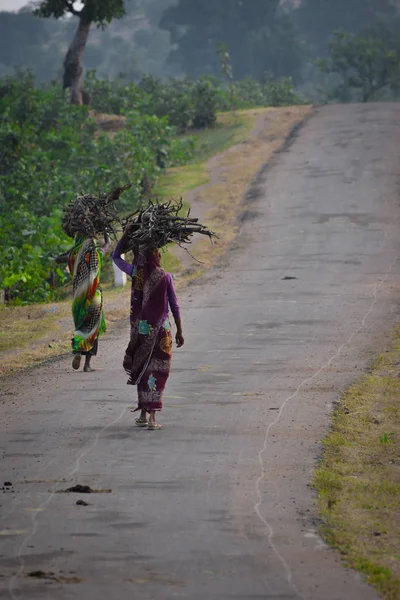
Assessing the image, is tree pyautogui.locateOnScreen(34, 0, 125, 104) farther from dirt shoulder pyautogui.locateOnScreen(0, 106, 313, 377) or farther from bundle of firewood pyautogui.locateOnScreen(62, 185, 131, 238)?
bundle of firewood pyautogui.locateOnScreen(62, 185, 131, 238)

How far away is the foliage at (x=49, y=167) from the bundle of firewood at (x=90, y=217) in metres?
8.35

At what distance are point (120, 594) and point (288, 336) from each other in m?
10.9

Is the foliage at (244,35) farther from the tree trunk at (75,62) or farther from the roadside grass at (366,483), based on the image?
the roadside grass at (366,483)

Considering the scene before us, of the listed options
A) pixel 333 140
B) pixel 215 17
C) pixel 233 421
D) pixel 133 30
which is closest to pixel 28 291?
pixel 233 421

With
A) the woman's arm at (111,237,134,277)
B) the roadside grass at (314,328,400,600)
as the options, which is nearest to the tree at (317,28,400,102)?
the roadside grass at (314,328,400,600)

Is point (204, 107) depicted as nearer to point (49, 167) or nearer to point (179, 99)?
point (179, 99)

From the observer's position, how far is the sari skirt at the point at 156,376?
10.9m

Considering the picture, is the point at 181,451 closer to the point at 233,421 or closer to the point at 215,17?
the point at 233,421

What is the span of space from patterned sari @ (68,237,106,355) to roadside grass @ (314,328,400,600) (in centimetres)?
308

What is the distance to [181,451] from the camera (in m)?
9.93

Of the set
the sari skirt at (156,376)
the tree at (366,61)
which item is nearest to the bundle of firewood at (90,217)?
the sari skirt at (156,376)

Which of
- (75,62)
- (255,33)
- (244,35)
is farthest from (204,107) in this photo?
(244,35)

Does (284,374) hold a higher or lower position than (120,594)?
lower

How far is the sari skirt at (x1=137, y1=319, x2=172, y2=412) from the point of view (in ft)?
35.6
